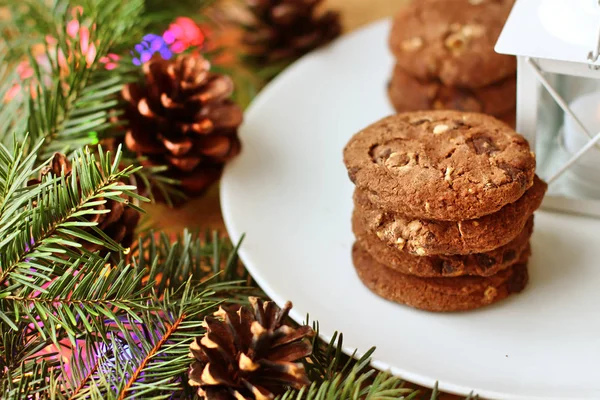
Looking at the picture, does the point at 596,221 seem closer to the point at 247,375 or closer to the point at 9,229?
the point at 247,375

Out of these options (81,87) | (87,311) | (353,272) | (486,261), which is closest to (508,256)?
(486,261)

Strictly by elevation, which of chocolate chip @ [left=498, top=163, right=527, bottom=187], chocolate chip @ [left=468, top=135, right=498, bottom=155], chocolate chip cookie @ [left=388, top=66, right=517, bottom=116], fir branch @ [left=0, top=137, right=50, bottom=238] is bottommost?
chocolate chip cookie @ [left=388, top=66, right=517, bottom=116]

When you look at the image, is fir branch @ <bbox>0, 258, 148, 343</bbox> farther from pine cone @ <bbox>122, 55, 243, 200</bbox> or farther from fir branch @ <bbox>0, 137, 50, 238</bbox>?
pine cone @ <bbox>122, 55, 243, 200</bbox>

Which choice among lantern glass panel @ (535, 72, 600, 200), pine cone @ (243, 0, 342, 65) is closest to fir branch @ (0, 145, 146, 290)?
lantern glass panel @ (535, 72, 600, 200)

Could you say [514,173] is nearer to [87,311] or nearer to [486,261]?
[486,261]

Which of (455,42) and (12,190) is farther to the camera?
(455,42)

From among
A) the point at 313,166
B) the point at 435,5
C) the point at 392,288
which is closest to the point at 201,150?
the point at 313,166

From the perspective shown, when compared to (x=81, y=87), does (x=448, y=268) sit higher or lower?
lower
